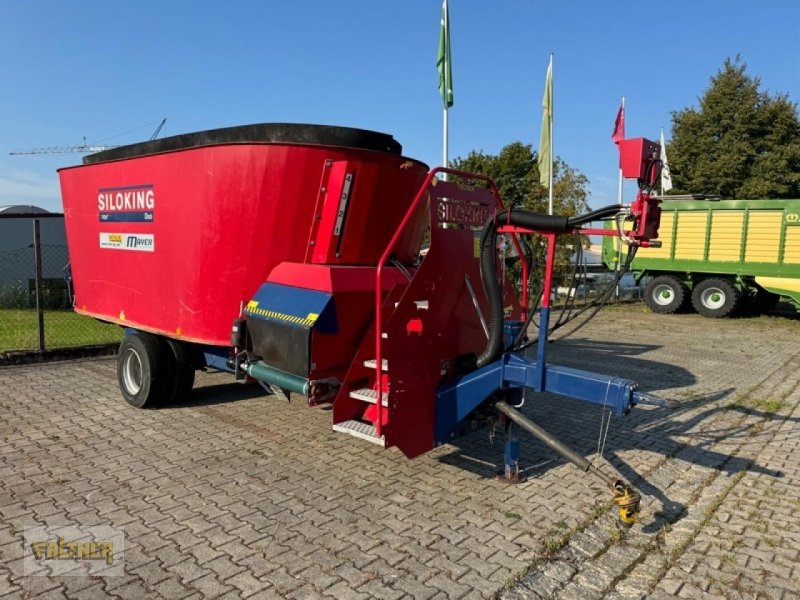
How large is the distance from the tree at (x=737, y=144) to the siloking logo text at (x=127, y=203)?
25.2m

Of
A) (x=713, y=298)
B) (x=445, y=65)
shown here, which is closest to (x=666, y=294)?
(x=713, y=298)

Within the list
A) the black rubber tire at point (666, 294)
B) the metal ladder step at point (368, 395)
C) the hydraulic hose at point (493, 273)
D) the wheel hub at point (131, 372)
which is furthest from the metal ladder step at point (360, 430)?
the black rubber tire at point (666, 294)

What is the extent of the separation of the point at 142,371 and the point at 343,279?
2805 millimetres

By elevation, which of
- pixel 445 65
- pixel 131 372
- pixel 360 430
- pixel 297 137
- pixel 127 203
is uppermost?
pixel 445 65

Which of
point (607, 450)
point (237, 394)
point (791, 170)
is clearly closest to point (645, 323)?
point (607, 450)

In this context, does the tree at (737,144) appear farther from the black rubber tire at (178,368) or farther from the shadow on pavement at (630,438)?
the black rubber tire at (178,368)

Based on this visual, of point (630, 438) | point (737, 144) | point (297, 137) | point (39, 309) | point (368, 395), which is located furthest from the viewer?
point (737, 144)

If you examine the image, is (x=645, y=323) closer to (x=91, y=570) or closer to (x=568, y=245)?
(x=568, y=245)

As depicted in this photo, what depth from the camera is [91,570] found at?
9.97ft

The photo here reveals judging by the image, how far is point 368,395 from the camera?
4020 mm

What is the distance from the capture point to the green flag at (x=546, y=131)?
15992mm

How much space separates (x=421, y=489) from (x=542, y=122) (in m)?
14.3

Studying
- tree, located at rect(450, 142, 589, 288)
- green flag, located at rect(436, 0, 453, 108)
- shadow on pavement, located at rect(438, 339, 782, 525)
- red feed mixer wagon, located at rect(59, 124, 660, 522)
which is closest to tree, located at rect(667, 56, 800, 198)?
tree, located at rect(450, 142, 589, 288)

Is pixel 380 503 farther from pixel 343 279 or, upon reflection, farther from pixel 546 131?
pixel 546 131
